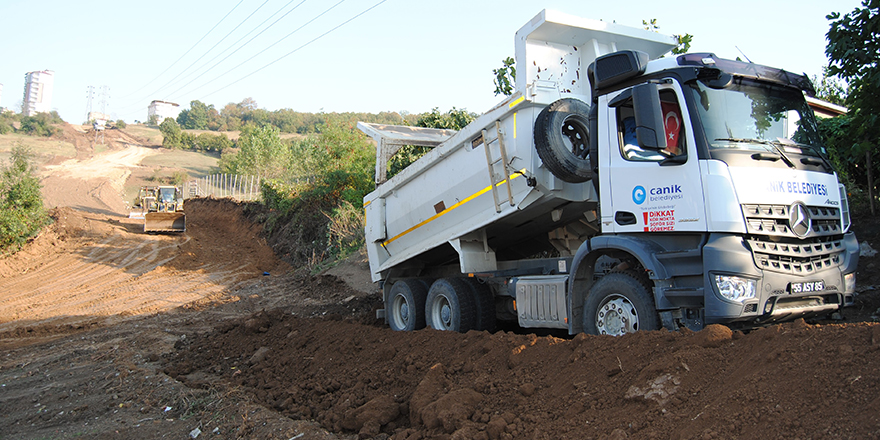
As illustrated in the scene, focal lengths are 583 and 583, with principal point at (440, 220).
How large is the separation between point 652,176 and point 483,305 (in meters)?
3.21

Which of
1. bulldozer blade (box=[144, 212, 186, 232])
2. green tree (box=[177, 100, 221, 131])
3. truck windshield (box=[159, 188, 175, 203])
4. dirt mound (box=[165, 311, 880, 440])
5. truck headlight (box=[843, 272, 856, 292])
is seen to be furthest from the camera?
green tree (box=[177, 100, 221, 131])

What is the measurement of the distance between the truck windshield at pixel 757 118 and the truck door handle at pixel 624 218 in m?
0.91

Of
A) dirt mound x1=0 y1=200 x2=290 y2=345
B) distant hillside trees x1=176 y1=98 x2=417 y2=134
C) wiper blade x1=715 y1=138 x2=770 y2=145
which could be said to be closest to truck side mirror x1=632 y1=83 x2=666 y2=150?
wiper blade x1=715 y1=138 x2=770 y2=145

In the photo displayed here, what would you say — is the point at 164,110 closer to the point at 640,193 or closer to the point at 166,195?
the point at 166,195

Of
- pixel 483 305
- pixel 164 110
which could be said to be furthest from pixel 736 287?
pixel 164 110

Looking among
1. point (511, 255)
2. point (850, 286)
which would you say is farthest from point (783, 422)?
point (511, 255)

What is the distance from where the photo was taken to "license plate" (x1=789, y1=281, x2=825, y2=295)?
4.68m

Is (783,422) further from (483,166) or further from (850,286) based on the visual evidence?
(483,166)

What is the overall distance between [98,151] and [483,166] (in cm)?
8665

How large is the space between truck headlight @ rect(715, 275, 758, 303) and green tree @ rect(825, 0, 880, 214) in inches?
160

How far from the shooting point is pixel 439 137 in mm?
9422

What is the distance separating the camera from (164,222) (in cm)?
2859

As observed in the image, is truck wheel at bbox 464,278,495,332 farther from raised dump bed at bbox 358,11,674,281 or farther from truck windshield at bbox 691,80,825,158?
truck windshield at bbox 691,80,825,158

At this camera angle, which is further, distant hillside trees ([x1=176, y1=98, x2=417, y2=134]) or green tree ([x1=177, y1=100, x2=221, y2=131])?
green tree ([x1=177, y1=100, x2=221, y2=131])
